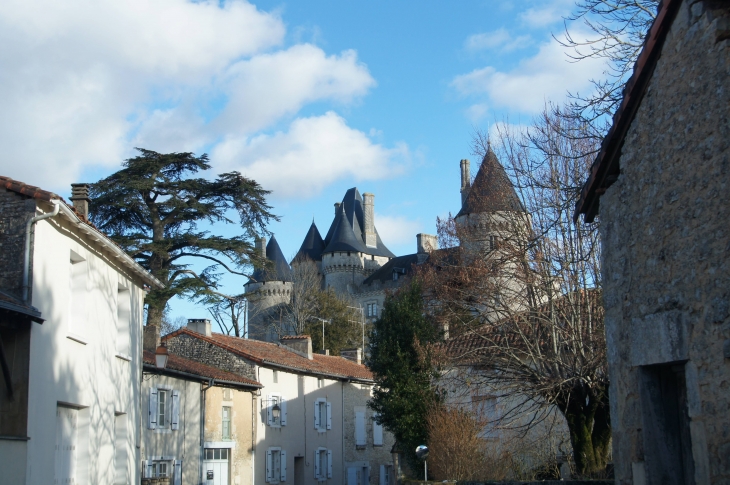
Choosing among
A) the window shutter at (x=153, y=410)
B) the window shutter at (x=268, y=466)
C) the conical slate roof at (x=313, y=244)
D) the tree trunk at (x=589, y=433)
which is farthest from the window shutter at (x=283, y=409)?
the conical slate roof at (x=313, y=244)

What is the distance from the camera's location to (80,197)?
1520 centimetres

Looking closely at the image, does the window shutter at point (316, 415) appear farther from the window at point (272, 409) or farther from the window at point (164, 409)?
the window at point (164, 409)

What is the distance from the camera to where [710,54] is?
5730 mm

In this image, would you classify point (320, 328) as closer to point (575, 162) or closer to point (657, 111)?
point (575, 162)

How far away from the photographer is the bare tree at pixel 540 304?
16891mm

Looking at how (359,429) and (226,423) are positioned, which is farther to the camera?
(359,429)

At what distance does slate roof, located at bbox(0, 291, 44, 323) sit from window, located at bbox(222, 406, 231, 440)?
1445cm

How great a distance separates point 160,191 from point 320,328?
29891mm

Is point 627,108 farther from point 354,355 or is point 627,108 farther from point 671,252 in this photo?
point 354,355

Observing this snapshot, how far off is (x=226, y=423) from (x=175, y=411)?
3344 millimetres

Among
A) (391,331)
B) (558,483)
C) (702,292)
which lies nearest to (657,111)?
(702,292)

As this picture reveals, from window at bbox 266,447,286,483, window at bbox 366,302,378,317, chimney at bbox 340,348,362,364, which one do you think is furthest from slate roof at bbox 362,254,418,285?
window at bbox 266,447,286,483

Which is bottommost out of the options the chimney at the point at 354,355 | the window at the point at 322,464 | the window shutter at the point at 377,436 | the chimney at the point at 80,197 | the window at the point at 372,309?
the window at the point at 322,464

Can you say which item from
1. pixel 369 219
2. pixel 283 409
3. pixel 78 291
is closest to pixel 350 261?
pixel 369 219
